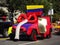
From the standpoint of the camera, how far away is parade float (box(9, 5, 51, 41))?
19766 millimetres

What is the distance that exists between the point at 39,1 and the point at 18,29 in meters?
12.9

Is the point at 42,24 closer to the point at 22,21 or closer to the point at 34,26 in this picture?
the point at 34,26

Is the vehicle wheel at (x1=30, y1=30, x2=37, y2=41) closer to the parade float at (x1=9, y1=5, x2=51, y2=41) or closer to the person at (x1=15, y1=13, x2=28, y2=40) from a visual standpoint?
the parade float at (x1=9, y1=5, x2=51, y2=41)

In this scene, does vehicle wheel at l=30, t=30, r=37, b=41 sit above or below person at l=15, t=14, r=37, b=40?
below

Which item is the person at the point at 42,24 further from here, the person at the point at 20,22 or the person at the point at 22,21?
the person at the point at 20,22

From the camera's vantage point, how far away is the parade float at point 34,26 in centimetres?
1977

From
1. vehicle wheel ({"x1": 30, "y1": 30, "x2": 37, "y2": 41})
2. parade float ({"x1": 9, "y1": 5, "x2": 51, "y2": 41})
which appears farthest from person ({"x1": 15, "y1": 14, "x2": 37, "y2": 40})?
vehicle wheel ({"x1": 30, "y1": 30, "x2": 37, "y2": 41})

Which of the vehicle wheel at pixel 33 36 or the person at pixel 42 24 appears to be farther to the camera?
the person at pixel 42 24

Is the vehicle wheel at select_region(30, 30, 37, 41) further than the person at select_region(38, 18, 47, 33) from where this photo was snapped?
No

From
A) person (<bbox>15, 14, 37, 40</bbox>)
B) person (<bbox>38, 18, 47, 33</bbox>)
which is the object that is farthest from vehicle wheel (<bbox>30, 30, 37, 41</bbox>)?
person (<bbox>38, 18, 47, 33</bbox>)

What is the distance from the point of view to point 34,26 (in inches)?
792

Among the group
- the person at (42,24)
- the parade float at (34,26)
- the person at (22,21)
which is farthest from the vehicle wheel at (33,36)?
the person at (42,24)

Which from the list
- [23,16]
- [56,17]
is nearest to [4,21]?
[23,16]

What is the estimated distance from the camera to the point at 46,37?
22438 millimetres
